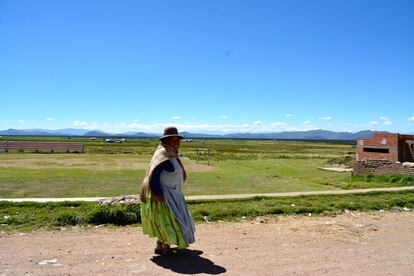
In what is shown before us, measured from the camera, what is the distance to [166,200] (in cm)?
557

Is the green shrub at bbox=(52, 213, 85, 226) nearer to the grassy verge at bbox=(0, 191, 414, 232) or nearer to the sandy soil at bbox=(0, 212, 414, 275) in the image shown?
the grassy verge at bbox=(0, 191, 414, 232)

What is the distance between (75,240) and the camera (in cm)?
661

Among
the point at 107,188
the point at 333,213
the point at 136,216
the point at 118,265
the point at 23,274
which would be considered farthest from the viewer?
the point at 107,188

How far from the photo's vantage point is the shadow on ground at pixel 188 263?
5262 mm

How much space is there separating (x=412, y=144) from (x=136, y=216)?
47.7 ft

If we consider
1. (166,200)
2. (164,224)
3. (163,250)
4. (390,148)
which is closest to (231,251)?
(163,250)

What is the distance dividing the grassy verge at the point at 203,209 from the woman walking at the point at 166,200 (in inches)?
97.2

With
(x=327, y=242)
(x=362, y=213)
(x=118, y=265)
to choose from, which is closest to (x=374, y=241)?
(x=327, y=242)

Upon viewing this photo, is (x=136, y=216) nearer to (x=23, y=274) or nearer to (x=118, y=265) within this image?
(x=118, y=265)

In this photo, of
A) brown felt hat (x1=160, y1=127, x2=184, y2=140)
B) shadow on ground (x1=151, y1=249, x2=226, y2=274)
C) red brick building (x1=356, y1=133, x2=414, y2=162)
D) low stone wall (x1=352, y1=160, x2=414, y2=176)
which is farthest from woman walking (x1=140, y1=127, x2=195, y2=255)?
red brick building (x1=356, y1=133, x2=414, y2=162)

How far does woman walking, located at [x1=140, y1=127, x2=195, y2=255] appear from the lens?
5535 mm

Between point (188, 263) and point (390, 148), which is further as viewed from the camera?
point (390, 148)

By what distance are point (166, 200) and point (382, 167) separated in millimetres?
15366

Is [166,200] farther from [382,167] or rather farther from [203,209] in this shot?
[382,167]
